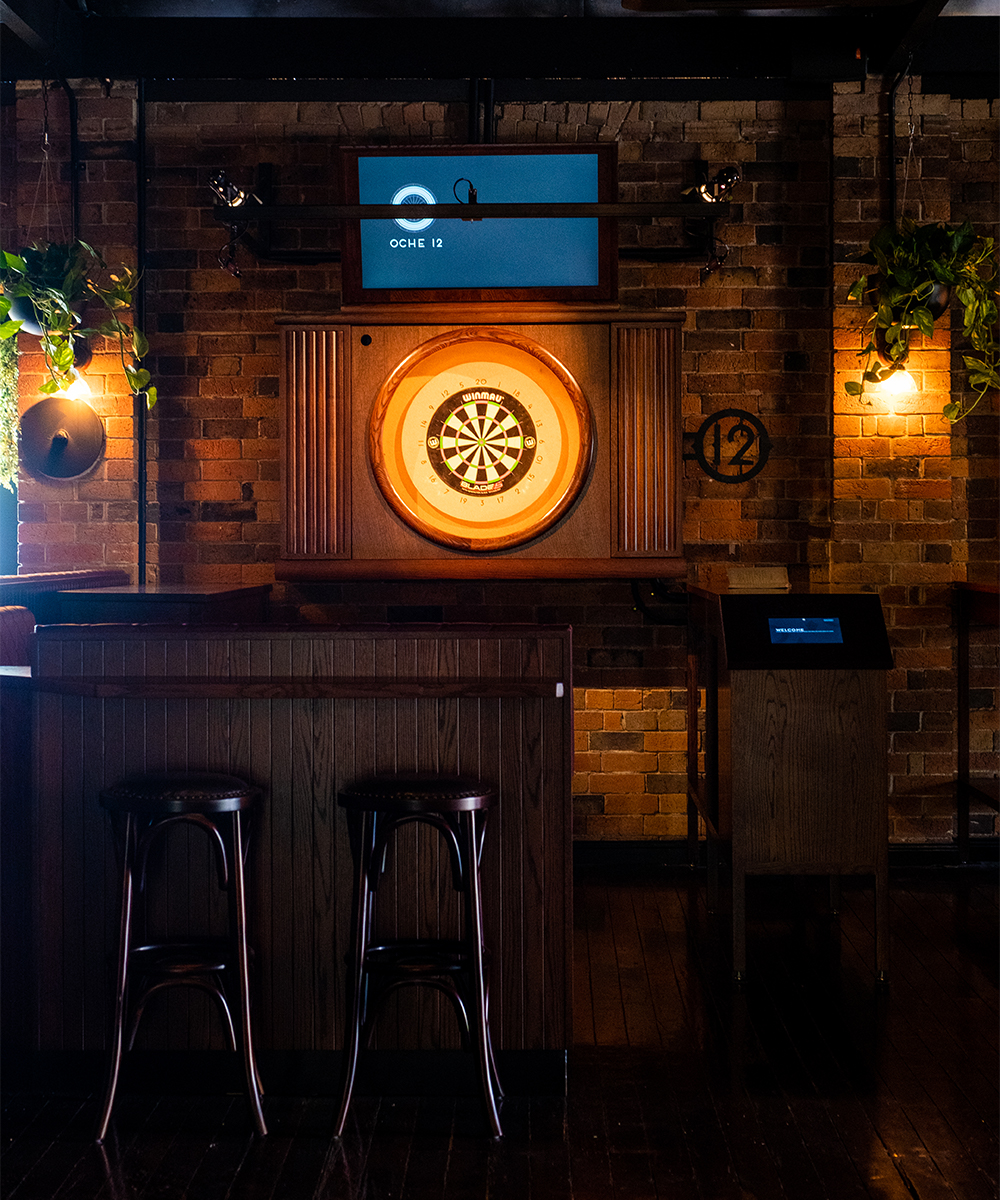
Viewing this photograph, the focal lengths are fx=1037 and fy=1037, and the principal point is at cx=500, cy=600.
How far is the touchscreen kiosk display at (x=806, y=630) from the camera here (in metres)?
3.04

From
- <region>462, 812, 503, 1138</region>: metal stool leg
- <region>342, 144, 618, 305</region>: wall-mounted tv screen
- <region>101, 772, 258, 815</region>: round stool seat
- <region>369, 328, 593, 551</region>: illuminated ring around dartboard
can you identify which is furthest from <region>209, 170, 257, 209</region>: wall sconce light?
<region>462, 812, 503, 1138</region>: metal stool leg

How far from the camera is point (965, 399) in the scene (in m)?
4.26

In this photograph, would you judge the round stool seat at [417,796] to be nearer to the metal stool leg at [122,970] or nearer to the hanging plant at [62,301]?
the metal stool leg at [122,970]

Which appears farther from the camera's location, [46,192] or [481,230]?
[46,192]

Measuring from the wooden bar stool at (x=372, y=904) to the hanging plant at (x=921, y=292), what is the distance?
2634 mm

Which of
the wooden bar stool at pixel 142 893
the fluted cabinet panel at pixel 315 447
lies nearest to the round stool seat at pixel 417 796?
the wooden bar stool at pixel 142 893

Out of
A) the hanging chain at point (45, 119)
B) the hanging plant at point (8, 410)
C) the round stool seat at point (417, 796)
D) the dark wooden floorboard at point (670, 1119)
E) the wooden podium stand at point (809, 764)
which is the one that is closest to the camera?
the dark wooden floorboard at point (670, 1119)

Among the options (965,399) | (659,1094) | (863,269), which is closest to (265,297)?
(863,269)

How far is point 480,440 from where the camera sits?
3824mm

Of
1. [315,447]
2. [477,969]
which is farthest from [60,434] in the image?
[477,969]

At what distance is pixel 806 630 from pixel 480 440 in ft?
4.65

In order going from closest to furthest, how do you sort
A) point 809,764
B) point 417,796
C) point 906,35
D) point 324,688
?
point 417,796 < point 324,688 < point 809,764 < point 906,35

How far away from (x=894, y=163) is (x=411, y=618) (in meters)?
2.65

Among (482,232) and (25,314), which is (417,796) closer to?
(482,232)
